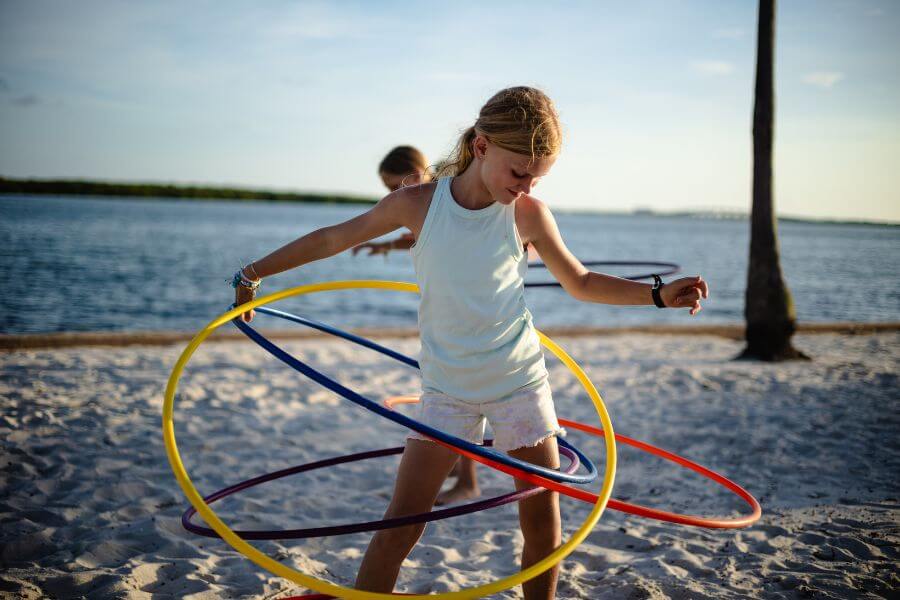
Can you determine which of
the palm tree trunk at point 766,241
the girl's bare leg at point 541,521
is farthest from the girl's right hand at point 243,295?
the palm tree trunk at point 766,241

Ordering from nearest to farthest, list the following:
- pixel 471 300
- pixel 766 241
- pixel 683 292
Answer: pixel 471 300 < pixel 683 292 < pixel 766 241

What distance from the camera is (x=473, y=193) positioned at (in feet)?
8.17

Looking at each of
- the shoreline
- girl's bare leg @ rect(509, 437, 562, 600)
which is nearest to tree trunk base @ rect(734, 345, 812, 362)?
the shoreline

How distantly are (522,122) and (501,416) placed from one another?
100cm

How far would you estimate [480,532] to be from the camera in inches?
167

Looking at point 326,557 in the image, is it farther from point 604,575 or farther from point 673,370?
point 673,370

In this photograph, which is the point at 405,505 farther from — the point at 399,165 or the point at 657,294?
the point at 399,165

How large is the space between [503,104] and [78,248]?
31.6 metres

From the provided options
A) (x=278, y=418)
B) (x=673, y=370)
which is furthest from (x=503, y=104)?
(x=673, y=370)

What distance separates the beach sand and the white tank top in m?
1.55

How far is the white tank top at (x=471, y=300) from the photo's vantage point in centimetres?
242

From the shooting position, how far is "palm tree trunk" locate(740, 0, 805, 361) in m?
8.59

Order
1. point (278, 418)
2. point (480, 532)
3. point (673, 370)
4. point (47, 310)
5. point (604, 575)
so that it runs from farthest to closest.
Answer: point (47, 310) < point (673, 370) < point (278, 418) < point (480, 532) < point (604, 575)

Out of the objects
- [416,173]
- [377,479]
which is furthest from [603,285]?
[377,479]
